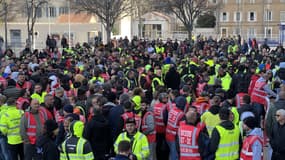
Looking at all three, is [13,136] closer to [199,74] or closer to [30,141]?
[30,141]

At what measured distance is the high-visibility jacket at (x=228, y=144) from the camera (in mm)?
8461

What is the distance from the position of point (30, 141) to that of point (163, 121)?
9.47 ft

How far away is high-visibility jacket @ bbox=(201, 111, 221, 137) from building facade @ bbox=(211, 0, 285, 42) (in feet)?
252

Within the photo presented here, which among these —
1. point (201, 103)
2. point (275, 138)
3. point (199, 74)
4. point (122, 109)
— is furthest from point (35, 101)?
point (199, 74)

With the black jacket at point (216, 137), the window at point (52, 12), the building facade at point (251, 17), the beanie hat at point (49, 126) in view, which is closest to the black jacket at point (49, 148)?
the beanie hat at point (49, 126)

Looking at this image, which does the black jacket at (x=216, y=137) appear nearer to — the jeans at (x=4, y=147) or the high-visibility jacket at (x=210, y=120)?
the high-visibility jacket at (x=210, y=120)

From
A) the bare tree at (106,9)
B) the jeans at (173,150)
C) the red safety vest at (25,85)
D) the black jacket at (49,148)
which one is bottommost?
the jeans at (173,150)

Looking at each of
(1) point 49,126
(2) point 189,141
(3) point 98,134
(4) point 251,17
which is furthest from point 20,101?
(4) point 251,17

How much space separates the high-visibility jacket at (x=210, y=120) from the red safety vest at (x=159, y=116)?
1431 millimetres

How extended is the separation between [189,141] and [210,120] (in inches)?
48.1

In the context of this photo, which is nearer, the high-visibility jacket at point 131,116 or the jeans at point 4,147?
the high-visibility jacket at point 131,116

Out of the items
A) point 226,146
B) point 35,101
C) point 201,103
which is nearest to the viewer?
point 226,146

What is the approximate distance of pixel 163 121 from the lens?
11242 millimetres

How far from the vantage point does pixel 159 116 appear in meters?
11.2
